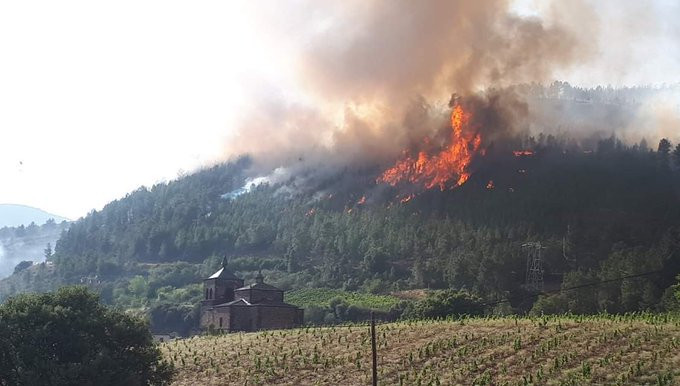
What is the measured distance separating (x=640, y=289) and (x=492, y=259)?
32009 mm

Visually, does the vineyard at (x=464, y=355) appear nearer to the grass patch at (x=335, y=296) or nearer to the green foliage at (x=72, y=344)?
the green foliage at (x=72, y=344)

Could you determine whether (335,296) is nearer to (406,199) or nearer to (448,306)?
(448,306)

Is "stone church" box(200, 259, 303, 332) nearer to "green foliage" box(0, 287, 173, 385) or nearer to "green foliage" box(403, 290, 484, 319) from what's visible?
"green foliage" box(403, 290, 484, 319)

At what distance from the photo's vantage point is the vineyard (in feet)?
153

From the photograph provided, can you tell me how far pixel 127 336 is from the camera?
47.1m

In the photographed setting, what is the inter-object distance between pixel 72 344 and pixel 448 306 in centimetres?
4927

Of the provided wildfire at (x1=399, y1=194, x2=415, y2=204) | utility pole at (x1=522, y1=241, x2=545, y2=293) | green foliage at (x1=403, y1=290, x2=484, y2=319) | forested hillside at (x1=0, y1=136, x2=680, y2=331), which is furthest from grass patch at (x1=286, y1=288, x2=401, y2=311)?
wildfire at (x1=399, y1=194, x2=415, y2=204)

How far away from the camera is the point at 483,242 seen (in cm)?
13462

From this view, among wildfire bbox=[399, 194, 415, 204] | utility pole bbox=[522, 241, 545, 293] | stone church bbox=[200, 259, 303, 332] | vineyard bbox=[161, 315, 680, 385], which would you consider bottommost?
vineyard bbox=[161, 315, 680, 385]

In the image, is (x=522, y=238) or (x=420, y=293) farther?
(x=522, y=238)

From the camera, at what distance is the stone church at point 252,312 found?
9569cm

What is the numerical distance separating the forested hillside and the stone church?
2057 cm

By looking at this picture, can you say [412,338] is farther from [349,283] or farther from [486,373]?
[349,283]

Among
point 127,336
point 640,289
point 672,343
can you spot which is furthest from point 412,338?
point 640,289
